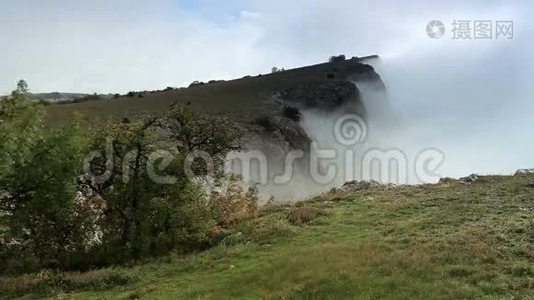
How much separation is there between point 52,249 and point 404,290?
17181 millimetres

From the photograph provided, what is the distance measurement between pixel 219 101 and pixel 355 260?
7464 centimetres

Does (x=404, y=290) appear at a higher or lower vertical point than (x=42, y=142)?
lower

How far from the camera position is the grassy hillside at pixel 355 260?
1600cm

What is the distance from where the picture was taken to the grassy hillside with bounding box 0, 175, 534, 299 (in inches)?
630

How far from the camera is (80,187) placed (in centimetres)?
2639

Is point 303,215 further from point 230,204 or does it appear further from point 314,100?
point 314,100

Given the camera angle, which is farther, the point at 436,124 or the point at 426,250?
the point at 436,124

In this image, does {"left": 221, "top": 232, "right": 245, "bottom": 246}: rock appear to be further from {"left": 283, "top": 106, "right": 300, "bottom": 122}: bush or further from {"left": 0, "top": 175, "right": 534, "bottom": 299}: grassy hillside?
{"left": 283, "top": 106, "right": 300, "bottom": 122}: bush

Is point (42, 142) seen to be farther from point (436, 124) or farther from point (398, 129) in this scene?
point (436, 124)

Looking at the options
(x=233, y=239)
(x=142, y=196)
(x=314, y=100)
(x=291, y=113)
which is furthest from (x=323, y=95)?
(x=233, y=239)

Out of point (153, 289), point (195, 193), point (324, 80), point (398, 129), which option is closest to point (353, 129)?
point (324, 80)

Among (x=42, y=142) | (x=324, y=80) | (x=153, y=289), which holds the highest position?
(x=324, y=80)
